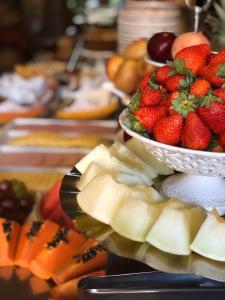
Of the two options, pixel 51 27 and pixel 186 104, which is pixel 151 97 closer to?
pixel 186 104

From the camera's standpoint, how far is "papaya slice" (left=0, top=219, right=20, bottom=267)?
101 cm

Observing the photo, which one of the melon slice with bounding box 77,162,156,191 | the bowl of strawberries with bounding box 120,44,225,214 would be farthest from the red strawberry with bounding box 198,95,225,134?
the melon slice with bounding box 77,162,156,191

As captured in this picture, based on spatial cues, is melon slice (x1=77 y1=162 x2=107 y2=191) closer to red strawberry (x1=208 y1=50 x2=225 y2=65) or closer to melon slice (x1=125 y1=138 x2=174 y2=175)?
melon slice (x1=125 y1=138 x2=174 y2=175)

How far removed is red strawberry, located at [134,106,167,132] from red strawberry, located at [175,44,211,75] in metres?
0.09

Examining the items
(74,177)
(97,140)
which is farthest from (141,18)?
(74,177)

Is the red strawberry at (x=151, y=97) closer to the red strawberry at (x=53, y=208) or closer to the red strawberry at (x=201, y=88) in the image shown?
the red strawberry at (x=201, y=88)

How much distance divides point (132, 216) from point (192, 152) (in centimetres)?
13

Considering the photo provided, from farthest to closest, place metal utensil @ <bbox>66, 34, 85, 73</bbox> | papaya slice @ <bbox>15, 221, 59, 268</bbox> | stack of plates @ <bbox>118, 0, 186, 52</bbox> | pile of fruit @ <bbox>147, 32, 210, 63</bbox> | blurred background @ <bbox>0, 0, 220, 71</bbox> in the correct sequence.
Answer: blurred background @ <bbox>0, 0, 220, 71</bbox>
metal utensil @ <bbox>66, 34, 85, 73</bbox>
stack of plates @ <bbox>118, 0, 186, 52</bbox>
pile of fruit @ <bbox>147, 32, 210, 63</bbox>
papaya slice @ <bbox>15, 221, 59, 268</bbox>

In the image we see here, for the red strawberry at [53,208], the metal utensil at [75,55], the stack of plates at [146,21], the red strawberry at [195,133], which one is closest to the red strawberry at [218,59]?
the red strawberry at [195,133]

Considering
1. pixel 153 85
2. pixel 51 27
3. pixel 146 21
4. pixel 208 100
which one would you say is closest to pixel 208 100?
pixel 208 100

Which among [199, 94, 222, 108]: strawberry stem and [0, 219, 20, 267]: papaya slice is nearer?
[199, 94, 222, 108]: strawberry stem

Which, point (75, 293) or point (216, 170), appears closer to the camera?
point (216, 170)

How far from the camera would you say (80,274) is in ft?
3.19

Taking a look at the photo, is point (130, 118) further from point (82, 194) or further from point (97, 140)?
point (97, 140)
